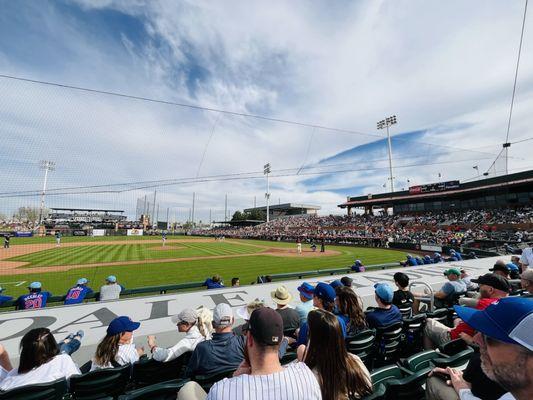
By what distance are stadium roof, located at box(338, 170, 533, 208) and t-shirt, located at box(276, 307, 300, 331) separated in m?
43.2

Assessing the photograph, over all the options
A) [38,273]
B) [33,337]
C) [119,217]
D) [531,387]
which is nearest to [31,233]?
[119,217]

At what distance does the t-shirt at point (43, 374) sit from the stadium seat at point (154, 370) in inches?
27.5

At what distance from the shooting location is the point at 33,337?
109 inches

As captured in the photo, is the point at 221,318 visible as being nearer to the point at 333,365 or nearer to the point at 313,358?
the point at 313,358

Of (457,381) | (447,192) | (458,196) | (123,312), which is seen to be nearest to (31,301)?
(123,312)

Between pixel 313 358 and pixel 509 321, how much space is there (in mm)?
1441

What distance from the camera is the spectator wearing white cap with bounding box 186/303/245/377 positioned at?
2803mm

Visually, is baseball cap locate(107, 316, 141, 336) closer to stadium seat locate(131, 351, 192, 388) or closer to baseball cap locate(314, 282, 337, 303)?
stadium seat locate(131, 351, 192, 388)

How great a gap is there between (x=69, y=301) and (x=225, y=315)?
8227mm

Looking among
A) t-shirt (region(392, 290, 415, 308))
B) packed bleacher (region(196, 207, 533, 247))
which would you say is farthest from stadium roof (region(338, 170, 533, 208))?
t-shirt (region(392, 290, 415, 308))

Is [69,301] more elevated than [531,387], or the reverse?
[531,387]

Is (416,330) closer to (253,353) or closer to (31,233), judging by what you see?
(253,353)

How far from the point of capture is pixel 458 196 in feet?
145

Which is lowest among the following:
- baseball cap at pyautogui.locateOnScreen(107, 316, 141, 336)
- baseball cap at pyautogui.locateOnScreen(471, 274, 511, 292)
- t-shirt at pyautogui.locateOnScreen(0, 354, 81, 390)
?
t-shirt at pyautogui.locateOnScreen(0, 354, 81, 390)
